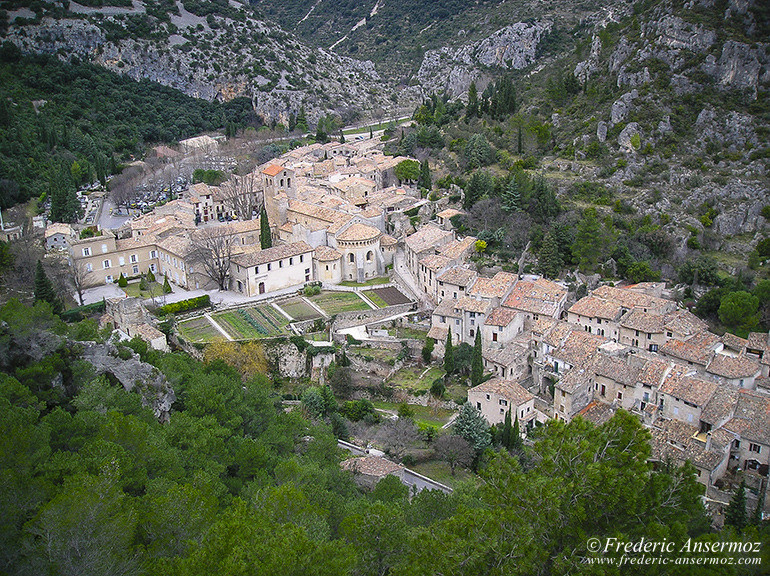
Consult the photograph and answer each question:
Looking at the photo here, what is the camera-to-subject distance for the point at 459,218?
5472 cm

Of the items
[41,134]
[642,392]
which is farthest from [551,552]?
[41,134]

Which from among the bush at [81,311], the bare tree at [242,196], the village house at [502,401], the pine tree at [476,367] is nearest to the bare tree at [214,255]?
the bush at [81,311]

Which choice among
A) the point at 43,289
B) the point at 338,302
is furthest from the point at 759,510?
the point at 43,289

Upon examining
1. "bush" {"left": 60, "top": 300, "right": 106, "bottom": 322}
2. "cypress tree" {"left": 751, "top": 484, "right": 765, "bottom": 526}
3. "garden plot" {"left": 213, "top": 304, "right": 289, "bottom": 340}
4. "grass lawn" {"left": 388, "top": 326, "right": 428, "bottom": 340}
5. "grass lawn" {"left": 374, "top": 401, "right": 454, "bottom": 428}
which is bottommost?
"grass lawn" {"left": 374, "top": 401, "right": 454, "bottom": 428}

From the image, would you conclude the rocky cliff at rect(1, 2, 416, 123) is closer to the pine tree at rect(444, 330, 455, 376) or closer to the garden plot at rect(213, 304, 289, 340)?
the garden plot at rect(213, 304, 289, 340)

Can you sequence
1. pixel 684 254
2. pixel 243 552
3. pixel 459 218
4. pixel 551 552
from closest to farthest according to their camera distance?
pixel 243 552 < pixel 551 552 < pixel 684 254 < pixel 459 218

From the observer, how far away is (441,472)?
113ft

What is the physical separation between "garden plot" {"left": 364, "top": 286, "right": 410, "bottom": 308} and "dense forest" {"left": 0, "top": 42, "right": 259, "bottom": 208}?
95.6 feet

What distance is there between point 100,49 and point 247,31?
78.7 ft

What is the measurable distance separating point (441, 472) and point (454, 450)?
1352mm

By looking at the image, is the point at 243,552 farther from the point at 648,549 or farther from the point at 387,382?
the point at 387,382

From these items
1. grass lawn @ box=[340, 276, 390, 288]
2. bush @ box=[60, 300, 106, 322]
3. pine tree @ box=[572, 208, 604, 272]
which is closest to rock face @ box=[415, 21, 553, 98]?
grass lawn @ box=[340, 276, 390, 288]

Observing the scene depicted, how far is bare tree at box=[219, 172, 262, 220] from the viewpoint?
59.7 m

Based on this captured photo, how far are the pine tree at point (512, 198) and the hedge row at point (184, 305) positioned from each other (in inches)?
924
